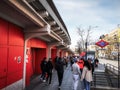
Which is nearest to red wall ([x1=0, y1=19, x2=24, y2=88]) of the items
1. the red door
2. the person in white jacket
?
the red door

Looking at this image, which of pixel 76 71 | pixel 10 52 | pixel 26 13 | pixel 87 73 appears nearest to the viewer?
pixel 26 13

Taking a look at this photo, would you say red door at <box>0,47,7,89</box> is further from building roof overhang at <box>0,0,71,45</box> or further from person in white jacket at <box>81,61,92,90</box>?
person in white jacket at <box>81,61,92,90</box>

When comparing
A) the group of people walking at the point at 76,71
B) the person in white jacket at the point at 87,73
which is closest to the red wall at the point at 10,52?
the group of people walking at the point at 76,71

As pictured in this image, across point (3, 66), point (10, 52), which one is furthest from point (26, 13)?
point (10, 52)

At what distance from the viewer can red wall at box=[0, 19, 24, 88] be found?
8.65 meters

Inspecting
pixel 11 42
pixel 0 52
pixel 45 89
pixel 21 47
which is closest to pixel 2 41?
pixel 0 52

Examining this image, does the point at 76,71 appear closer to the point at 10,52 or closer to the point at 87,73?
the point at 87,73

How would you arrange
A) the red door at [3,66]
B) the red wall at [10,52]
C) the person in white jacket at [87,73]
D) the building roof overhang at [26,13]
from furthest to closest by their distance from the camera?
the person in white jacket at [87,73] < the red wall at [10,52] < the red door at [3,66] < the building roof overhang at [26,13]

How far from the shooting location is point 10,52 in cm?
970

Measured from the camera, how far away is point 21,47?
38.0 ft

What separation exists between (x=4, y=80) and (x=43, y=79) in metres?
6.66

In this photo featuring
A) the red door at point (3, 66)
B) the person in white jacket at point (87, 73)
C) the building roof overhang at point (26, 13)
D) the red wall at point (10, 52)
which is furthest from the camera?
the person in white jacket at point (87, 73)

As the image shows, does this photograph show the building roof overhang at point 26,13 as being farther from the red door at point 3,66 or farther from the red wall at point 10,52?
the red door at point 3,66

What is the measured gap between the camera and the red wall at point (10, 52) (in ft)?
28.4
